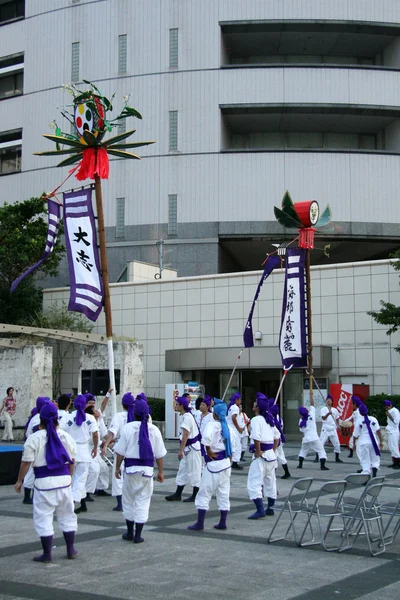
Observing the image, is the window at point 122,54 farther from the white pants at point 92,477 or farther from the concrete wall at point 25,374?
the white pants at point 92,477

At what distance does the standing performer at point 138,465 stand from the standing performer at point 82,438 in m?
2.11

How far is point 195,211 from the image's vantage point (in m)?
38.2

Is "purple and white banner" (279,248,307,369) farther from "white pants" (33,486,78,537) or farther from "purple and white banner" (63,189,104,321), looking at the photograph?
"white pants" (33,486,78,537)

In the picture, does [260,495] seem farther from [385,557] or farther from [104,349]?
[104,349]

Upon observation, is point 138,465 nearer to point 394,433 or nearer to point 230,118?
point 394,433

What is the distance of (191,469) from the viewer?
536 inches

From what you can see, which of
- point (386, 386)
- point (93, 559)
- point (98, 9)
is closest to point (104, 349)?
point (386, 386)

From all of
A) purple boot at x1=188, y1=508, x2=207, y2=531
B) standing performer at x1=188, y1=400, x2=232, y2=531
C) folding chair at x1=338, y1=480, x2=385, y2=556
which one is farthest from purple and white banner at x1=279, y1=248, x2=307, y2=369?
folding chair at x1=338, y1=480, x2=385, y2=556

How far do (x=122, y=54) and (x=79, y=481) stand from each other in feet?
109

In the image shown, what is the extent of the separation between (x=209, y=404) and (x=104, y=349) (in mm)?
14289

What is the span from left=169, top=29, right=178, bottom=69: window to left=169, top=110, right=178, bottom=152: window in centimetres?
251

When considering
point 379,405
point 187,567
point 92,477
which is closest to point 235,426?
point 92,477

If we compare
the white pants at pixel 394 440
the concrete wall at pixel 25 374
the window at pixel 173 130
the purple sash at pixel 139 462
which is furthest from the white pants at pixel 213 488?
the window at pixel 173 130

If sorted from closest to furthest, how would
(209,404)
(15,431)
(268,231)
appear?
(209,404) < (15,431) < (268,231)
